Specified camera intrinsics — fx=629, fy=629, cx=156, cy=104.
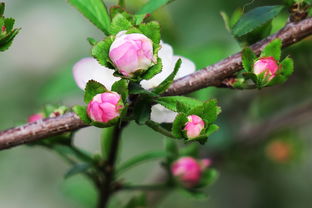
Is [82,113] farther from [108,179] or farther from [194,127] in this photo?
[108,179]

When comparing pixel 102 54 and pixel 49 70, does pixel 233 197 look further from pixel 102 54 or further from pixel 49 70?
pixel 102 54

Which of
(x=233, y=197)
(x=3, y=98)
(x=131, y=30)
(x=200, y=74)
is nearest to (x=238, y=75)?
(x=200, y=74)

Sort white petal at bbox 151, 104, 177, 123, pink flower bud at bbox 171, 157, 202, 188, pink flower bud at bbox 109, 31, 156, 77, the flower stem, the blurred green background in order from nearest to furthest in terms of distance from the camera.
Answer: pink flower bud at bbox 109, 31, 156, 77, white petal at bbox 151, 104, 177, 123, the flower stem, pink flower bud at bbox 171, 157, 202, 188, the blurred green background

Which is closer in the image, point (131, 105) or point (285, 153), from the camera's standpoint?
point (131, 105)

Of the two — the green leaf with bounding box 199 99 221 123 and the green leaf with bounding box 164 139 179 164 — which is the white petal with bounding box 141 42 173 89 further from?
the green leaf with bounding box 164 139 179 164

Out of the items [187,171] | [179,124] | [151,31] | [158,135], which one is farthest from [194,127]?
A: [158,135]

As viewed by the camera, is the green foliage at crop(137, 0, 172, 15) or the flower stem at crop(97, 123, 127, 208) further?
the flower stem at crop(97, 123, 127, 208)

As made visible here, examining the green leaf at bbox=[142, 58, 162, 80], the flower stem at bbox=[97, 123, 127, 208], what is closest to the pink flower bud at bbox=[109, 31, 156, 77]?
the green leaf at bbox=[142, 58, 162, 80]

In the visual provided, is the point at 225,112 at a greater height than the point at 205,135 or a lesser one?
lesser
